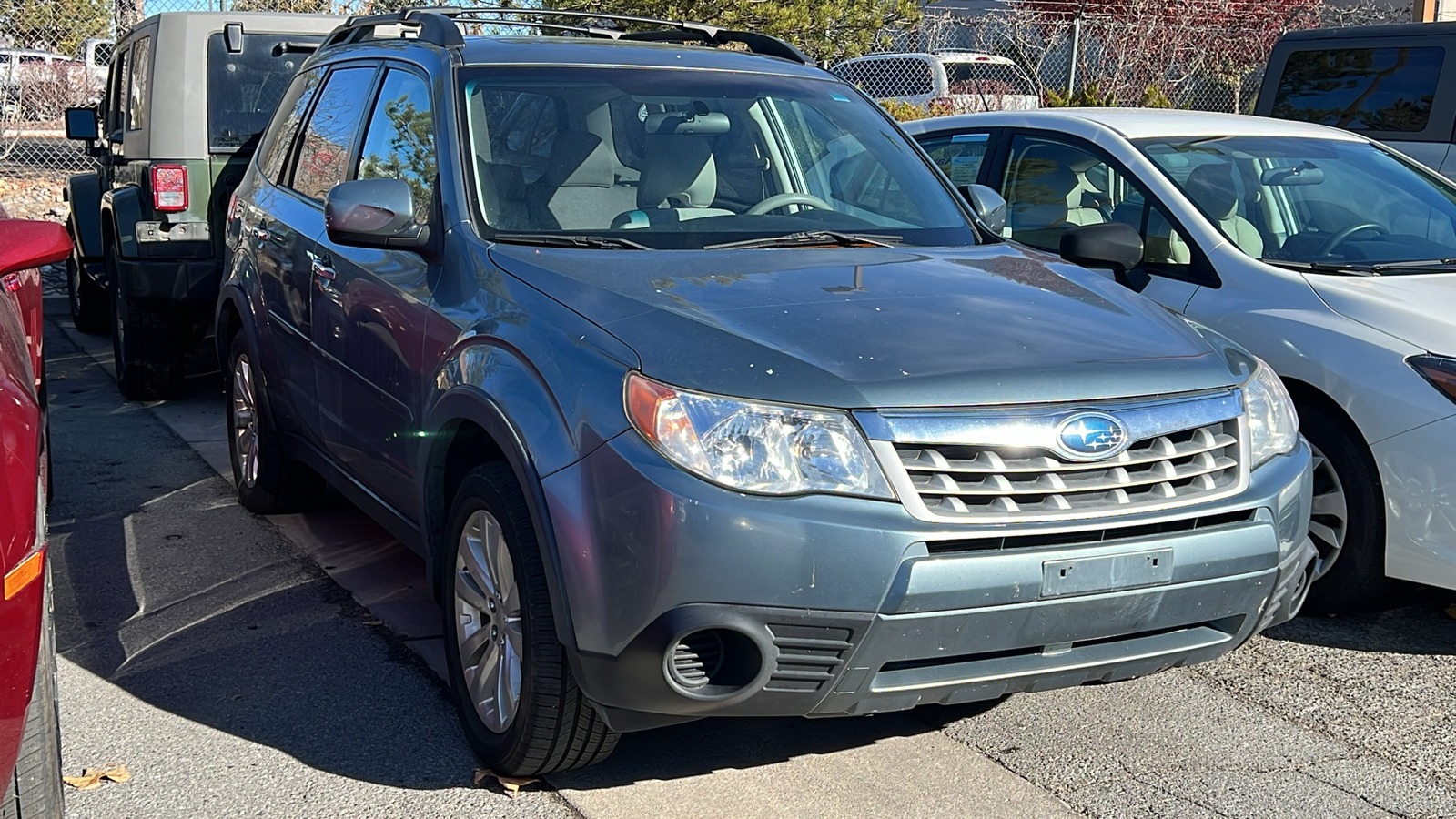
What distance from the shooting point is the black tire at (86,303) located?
33.3 feet

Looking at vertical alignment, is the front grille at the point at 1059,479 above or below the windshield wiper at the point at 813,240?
below

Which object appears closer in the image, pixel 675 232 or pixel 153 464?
pixel 675 232

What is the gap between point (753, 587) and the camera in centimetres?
290

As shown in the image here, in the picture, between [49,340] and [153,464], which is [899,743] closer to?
[153,464]

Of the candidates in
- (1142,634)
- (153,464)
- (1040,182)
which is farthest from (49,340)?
(1142,634)

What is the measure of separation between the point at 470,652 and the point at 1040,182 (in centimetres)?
347

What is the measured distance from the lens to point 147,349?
26.0 feet

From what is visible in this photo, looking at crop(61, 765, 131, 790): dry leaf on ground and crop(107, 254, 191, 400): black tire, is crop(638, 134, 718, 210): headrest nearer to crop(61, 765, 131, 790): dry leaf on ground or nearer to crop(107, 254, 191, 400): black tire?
crop(61, 765, 131, 790): dry leaf on ground

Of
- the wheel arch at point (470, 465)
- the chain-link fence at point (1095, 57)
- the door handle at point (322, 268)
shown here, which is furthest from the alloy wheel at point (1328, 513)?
the chain-link fence at point (1095, 57)

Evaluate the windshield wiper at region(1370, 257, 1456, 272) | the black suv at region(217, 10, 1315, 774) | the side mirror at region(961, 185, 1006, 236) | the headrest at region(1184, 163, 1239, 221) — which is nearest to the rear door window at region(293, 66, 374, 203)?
the black suv at region(217, 10, 1315, 774)

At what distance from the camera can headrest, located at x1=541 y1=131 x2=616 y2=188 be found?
4168 mm

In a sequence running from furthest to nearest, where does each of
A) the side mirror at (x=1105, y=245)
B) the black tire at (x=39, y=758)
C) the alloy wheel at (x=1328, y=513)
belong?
the side mirror at (x=1105, y=245) < the alloy wheel at (x=1328, y=513) < the black tire at (x=39, y=758)

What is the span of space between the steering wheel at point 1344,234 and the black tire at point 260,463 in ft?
12.5

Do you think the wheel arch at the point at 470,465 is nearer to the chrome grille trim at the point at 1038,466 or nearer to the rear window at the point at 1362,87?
the chrome grille trim at the point at 1038,466
